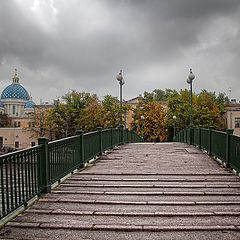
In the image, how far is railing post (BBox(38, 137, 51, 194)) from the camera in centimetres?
752

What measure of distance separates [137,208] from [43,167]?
2.28 meters

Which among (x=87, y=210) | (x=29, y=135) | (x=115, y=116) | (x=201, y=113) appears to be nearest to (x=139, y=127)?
(x=115, y=116)

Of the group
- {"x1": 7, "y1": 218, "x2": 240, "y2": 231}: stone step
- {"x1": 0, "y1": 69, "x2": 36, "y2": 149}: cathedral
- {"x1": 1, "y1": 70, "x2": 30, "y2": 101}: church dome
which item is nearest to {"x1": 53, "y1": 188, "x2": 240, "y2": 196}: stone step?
{"x1": 7, "y1": 218, "x2": 240, "y2": 231}: stone step

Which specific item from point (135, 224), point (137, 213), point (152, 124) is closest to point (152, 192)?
point (137, 213)

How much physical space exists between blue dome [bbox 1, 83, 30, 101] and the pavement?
94.2 metres

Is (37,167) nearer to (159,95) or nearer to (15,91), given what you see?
(159,95)

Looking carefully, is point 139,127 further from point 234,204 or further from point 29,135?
Result: point 234,204

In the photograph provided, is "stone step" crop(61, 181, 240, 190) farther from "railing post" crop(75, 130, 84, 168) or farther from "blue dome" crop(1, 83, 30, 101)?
"blue dome" crop(1, 83, 30, 101)

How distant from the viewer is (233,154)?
10.4 metres

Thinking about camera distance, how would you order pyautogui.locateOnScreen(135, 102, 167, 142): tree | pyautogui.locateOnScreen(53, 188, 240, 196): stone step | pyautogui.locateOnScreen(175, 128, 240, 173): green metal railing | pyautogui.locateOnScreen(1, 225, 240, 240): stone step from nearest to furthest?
pyautogui.locateOnScreen(1, 225, 240, 240): stone step, pyautogui.locateOnScreen(53, 188, 240, 196): stone step, pyautogui.locateOnScreen(175, 128, 240, 173): green metal railing, pyautogui.locateOnScreen(135, 102, 167, 142): tree

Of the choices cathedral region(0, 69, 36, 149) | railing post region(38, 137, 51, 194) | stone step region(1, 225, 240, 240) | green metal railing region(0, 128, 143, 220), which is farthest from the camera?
cathedral region(0, 69, 36, 149)

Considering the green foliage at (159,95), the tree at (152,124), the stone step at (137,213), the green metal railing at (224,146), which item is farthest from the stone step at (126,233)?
the green foliage at (159,95)

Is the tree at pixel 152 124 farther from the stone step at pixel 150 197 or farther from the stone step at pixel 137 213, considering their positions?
the stone step at pixel 137 213

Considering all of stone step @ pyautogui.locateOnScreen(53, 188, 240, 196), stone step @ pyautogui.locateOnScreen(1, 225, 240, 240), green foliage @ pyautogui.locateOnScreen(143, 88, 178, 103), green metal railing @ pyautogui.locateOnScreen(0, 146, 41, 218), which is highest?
green foliage @ pyautogui.locateOnScreen(143, 88, 178, 103)
